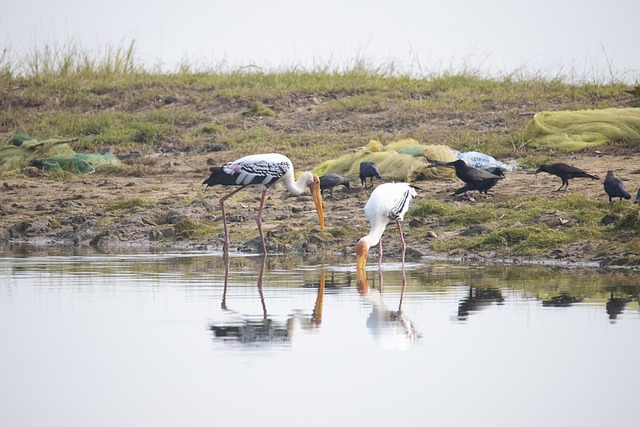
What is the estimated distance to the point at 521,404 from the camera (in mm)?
6562

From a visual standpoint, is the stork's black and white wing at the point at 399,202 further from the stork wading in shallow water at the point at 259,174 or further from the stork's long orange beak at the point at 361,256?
the stork wading in shallow water at the point at 259,174

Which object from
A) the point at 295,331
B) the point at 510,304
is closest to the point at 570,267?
the point at 510,304

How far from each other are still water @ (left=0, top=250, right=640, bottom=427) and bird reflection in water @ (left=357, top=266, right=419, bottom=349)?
0.06ft

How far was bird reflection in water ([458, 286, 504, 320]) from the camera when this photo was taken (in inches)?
359

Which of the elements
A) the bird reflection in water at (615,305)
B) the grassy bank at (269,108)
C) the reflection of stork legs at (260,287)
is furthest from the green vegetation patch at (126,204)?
the bird reflection in water at (615,305)

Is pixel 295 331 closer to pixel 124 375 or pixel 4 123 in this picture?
pixel 124 375

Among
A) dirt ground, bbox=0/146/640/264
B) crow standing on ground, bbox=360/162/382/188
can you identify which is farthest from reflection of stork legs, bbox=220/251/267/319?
crow standing on ground, bbox=360/162/382/188

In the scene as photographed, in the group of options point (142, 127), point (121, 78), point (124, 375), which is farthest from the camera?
point (121, 78)

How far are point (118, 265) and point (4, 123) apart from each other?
37.0 feet

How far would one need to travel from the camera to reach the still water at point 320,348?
254 inches

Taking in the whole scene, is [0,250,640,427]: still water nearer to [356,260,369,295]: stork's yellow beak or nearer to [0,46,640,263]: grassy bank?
[356,260,369,295]: stork's yellow beak

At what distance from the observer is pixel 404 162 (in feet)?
53.2

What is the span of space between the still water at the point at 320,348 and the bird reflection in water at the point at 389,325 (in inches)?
0.7

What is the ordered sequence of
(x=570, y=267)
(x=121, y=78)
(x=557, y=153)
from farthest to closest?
(x=121, y=78) → (x=557, y=153) → (x=570, y=267)
